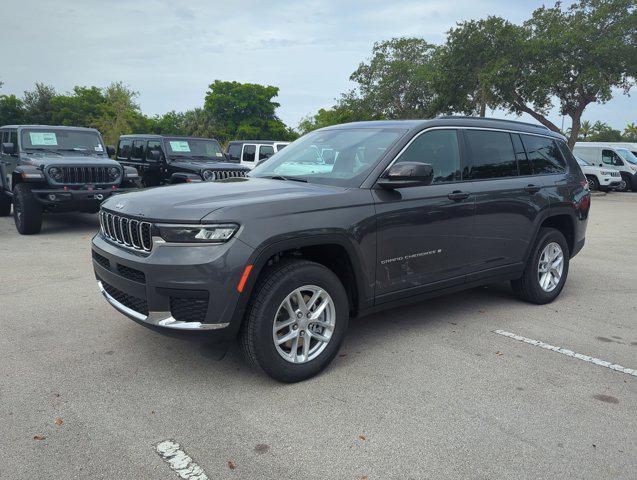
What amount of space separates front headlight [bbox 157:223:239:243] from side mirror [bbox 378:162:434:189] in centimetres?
124

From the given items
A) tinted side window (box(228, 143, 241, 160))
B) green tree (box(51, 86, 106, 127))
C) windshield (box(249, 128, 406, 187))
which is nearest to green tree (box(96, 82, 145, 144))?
green tree (box(51, 86, 106, 127))

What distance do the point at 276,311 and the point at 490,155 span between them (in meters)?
2.65

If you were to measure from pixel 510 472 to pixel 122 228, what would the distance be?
9.09 feet

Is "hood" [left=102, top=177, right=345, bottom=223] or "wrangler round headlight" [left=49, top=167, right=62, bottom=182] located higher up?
"hood" [left=102, top=177, right=345, bottom=223]

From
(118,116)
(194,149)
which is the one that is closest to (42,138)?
(194,149)

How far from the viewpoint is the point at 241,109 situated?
2421 inches

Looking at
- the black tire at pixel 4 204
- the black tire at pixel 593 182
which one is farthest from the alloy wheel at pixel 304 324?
the black tire at pixel 593 182

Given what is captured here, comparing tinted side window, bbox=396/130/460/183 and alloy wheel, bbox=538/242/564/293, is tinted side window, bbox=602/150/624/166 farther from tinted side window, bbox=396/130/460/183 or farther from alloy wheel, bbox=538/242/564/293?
tinted side window, bbox=396/130/460/183

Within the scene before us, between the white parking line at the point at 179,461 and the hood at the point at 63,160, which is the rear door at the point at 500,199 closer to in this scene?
the white parking line at the point at 179,461

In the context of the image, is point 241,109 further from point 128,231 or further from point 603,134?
point 128,231

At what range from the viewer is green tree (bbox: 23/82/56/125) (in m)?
53.6

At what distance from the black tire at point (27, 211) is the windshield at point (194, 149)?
4.05 meters

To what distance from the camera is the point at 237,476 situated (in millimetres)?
2596

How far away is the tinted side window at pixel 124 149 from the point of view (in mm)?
14699
